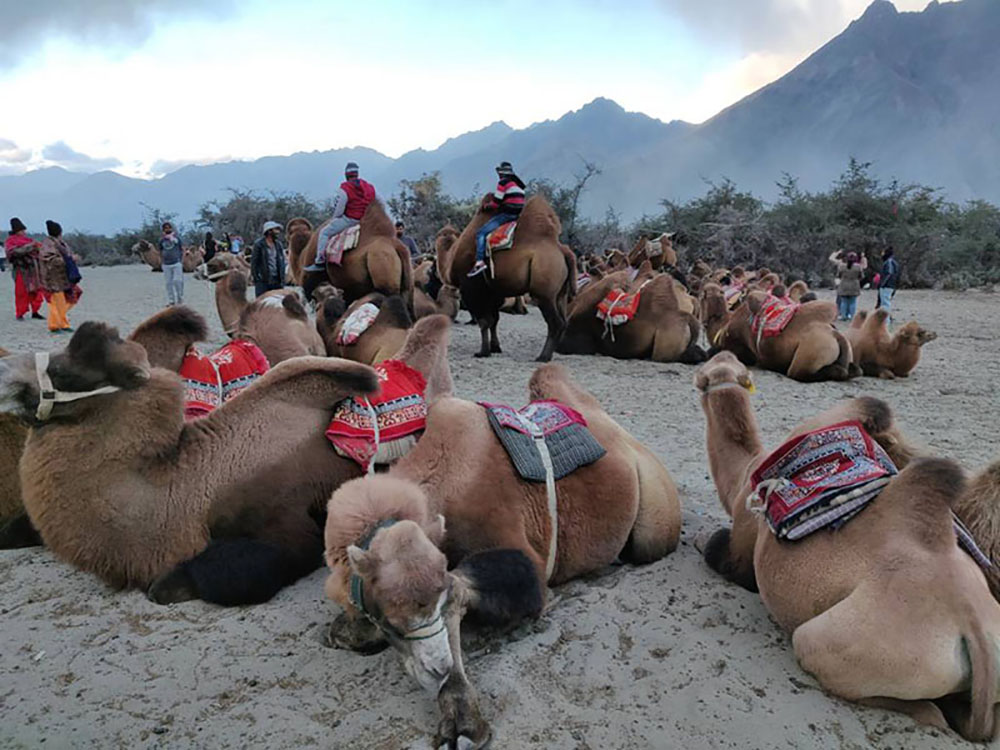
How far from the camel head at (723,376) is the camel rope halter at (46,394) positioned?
291 centimetres

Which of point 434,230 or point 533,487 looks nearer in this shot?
point 533,487

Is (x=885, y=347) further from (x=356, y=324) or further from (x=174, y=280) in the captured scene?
(x=174, y=280)

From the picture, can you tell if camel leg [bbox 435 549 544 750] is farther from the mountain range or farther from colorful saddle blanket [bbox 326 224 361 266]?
the mountain range

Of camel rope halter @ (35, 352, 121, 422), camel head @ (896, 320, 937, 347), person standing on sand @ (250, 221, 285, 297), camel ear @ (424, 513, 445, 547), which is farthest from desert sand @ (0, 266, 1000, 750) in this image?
person standing on sand @ (250, 221, 285, 297)

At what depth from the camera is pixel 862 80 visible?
429ft

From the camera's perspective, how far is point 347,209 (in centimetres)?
1016

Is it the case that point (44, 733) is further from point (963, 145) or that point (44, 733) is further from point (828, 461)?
point (963, 145)

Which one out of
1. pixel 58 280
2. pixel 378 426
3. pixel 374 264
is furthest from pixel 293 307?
pixel 58 280

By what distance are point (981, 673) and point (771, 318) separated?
320 inches

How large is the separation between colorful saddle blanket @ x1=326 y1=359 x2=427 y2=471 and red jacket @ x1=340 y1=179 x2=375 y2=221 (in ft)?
23.0

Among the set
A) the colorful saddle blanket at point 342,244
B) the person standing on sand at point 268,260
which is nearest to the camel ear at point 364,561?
the colorful saddle blanket at point 342,244

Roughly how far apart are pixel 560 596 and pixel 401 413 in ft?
3.74

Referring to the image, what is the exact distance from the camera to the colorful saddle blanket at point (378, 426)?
346cm

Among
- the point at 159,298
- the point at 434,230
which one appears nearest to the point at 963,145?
the point at 434,230
